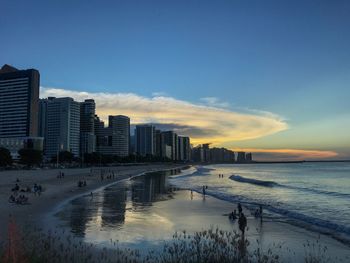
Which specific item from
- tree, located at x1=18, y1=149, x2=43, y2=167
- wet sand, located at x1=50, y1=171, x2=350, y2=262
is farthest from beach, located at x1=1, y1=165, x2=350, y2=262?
tree, located at x1=18, y1=149, x2=43, y2=167

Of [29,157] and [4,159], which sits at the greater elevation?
[29,157]

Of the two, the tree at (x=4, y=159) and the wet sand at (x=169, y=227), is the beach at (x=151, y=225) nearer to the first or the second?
the wet sand at (x=169, y=227)

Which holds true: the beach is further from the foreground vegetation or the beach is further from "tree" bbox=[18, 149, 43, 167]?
"tree" bbox=[18, 149, 43, 167]

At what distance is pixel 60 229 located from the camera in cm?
2252

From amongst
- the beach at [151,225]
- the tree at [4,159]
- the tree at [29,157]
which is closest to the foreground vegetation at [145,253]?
the beach at [151,225]

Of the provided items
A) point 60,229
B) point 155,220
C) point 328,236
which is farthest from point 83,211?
point 328,236

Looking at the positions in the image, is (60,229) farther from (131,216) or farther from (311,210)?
(311,210)

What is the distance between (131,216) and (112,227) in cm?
557

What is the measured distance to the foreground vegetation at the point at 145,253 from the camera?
990cm

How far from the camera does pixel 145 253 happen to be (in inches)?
662

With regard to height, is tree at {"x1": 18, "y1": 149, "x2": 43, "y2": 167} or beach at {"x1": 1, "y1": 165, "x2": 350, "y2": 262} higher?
tree at {"x1": 18, "y1": 149, "x2": 43, "y2": 167}

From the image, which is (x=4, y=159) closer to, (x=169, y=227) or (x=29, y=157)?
(x=29, y=157)

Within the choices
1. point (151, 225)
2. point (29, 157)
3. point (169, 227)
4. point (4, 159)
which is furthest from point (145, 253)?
point (29, 157)

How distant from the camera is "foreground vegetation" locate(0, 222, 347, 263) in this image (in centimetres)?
990
